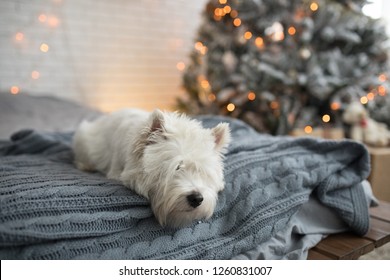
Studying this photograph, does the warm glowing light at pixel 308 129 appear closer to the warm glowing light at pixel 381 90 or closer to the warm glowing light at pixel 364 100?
the warm glowing light at pixel 364 100

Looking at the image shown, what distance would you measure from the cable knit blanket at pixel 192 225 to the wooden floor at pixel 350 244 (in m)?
0.06

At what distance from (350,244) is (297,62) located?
2368 millimetres

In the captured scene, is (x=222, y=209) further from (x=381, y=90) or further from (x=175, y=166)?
(x=381, y=90)

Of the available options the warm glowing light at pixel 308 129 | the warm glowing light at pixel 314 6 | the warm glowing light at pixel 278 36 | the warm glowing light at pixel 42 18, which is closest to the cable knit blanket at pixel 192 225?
the warm glowing light at pixel 308 129

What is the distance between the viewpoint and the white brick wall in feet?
12.1

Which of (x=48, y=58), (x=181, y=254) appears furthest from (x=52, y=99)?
(x=181, y=254)

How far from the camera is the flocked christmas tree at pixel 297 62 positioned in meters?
3.37

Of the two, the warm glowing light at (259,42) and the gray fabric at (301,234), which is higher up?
the warm glowing light at (259,42)

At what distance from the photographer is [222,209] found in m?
1.35

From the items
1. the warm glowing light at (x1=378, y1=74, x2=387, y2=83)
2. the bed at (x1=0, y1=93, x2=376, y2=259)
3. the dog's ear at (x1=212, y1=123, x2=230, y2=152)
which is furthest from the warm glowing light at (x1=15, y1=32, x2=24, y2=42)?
the warm glowing light at (x1=378, y1=74, x2=387, y2=83)

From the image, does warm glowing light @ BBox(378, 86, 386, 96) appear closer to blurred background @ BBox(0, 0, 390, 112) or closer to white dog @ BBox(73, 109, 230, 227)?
blurred background @ BBox(0, 0, 390, 112)

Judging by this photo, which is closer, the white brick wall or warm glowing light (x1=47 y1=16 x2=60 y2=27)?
the white brick wall

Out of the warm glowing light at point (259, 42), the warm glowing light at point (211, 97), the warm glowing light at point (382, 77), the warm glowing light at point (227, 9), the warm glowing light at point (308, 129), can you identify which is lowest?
the warm glowing light at point (308, 129)

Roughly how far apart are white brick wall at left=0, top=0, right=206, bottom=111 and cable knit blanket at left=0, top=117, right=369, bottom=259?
234 cm
